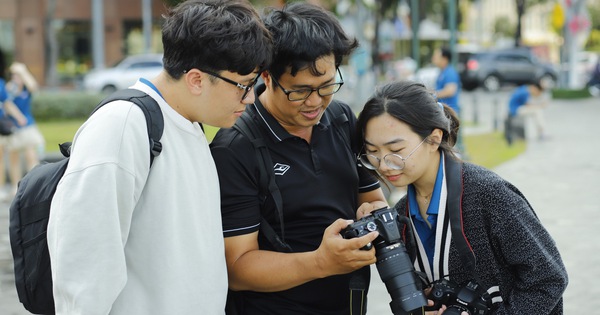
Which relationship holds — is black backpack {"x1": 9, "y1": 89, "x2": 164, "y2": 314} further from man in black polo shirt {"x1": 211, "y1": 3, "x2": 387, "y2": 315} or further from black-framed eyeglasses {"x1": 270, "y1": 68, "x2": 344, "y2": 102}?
black-framed eyeglasses {"x1": 270, "y1": 68, "x2": 344, "y2": 102}

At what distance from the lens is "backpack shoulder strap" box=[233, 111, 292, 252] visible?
2.47 metres

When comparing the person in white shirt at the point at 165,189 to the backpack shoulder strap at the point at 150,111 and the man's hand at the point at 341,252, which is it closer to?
the backpack shoulder strap at the point at 150,111

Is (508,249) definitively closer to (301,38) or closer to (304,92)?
(304,92)

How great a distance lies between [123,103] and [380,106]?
0.88 metres

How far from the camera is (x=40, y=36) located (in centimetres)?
3847

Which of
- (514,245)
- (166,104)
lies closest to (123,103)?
(166,104)

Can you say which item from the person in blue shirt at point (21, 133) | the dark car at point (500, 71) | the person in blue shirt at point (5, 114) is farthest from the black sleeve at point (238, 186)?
the dark car at point (500, 71)

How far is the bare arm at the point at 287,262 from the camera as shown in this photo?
235 centimetres

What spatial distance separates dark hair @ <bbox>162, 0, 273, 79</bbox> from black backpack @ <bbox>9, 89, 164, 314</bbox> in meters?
0.16

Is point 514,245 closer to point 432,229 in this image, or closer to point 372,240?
point 432,229

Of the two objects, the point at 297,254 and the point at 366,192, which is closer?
the point at 297,254

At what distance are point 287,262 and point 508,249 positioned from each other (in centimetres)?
67

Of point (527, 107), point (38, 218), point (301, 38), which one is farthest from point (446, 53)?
point (38, 218)

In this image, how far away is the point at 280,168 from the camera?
2.54 metres
